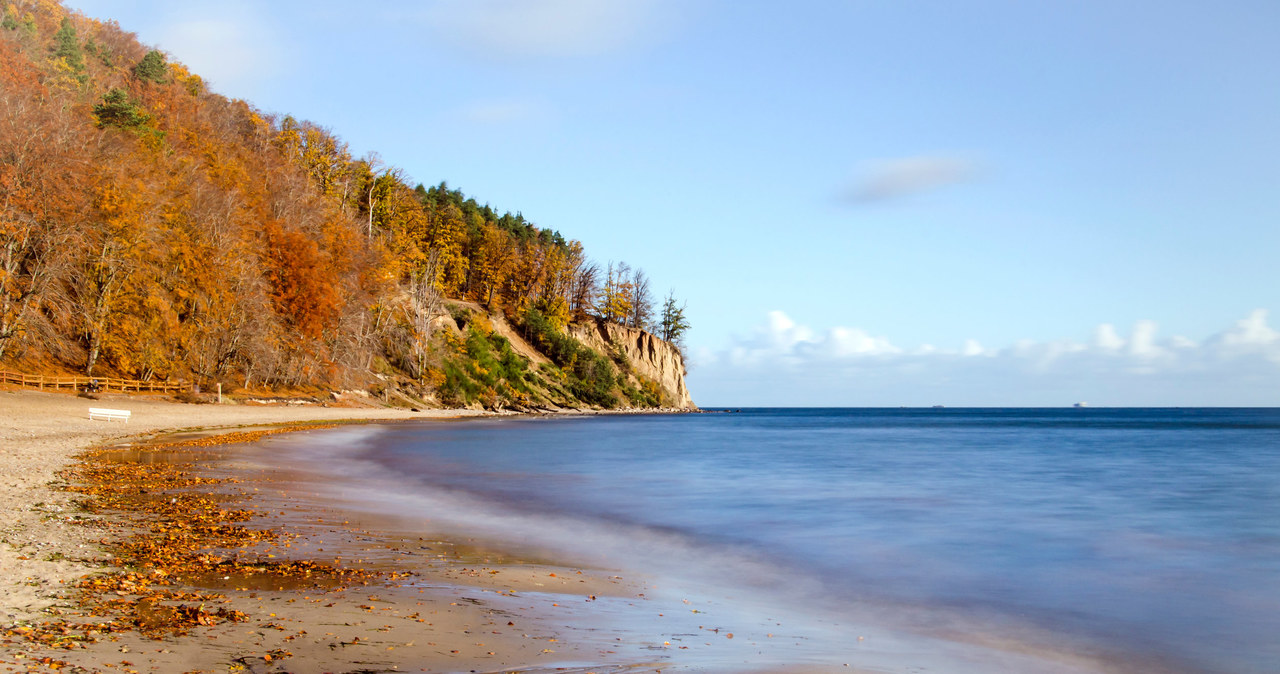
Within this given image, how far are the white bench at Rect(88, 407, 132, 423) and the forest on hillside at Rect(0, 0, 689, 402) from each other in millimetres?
9729

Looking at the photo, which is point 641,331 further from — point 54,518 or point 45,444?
point 54,518

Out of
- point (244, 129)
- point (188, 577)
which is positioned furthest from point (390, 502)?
point (244, 129)

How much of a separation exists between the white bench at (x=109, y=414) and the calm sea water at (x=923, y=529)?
5.82 meters

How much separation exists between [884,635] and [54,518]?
946 centimetres

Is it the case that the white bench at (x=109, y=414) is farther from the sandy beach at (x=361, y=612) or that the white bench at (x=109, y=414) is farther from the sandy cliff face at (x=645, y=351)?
the sandy cliff face at (x=645, y=351)

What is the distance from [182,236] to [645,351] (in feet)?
247

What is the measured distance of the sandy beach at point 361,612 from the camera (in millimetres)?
5199

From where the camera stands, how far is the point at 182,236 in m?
40.1

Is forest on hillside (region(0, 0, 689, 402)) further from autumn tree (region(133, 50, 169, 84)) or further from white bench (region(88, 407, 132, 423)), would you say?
white bench (region(88, 407, 132, 423))

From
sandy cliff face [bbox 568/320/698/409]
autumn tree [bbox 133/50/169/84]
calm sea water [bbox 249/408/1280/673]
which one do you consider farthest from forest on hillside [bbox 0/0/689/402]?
sandy cliff face [bbox 568/320/698/409]

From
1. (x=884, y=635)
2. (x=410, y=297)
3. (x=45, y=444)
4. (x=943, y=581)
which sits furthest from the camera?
(x=410, y=297)

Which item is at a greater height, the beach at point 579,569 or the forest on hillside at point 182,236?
the forest on hillside at point 182,236

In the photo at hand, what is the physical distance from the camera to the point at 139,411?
3253 cm

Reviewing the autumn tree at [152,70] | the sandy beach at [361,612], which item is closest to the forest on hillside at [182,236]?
the autumn tree at [152,70]
